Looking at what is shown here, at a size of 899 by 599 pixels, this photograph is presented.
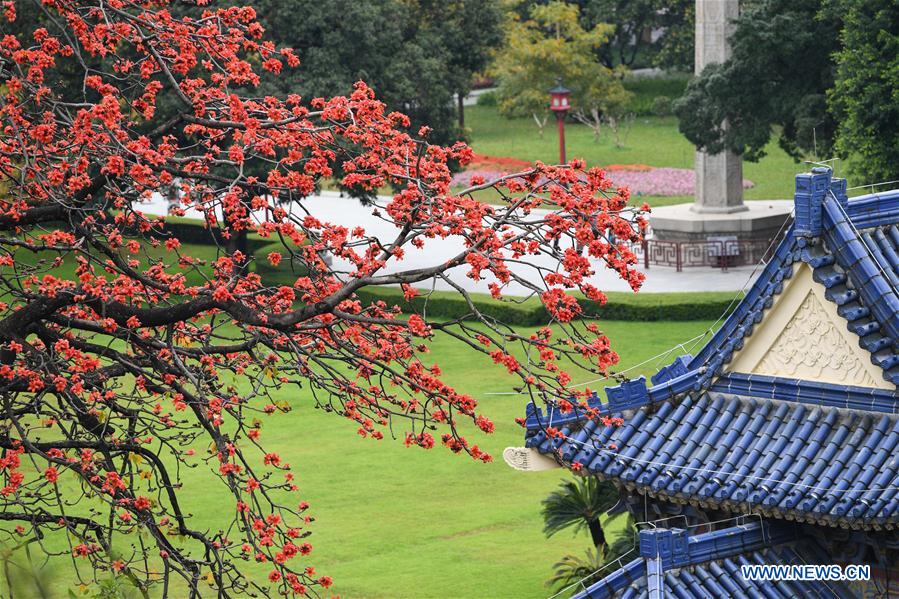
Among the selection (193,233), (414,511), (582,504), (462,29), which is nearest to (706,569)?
(582,504)

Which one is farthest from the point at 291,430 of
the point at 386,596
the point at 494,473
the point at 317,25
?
the point at 317,25

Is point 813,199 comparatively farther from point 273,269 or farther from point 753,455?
point 273,269

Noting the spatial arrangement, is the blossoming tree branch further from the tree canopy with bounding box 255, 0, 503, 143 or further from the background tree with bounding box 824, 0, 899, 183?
the tree canopy with bounding box 255, 0, 503, 143

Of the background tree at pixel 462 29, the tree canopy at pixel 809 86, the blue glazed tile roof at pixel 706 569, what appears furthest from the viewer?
the background tree at pixel 462 29

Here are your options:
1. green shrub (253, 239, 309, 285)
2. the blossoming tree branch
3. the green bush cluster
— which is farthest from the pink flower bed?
the blossoming tree branch

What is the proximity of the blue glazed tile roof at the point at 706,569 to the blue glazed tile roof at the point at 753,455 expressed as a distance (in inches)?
14.1

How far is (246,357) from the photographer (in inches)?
460

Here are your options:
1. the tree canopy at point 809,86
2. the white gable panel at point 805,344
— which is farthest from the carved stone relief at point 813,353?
the tree canopy at point 809,86

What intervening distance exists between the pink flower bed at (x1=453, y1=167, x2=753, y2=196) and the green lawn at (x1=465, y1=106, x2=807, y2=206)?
95 cm

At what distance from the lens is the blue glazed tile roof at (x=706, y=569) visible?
38.9 ft

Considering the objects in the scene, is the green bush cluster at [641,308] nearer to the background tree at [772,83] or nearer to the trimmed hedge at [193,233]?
the background tree at [772,83]

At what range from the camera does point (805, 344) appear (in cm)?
1307

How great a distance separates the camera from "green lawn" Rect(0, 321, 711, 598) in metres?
22.6

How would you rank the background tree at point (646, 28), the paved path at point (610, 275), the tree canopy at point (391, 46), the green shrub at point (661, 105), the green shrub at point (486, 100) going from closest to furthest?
the tree canopy at point (391, 46), the paved path at point (610, 275), the green shrub at point (661, 105), the background tree at point (646, 28), the green shrub at point (486, 100)
